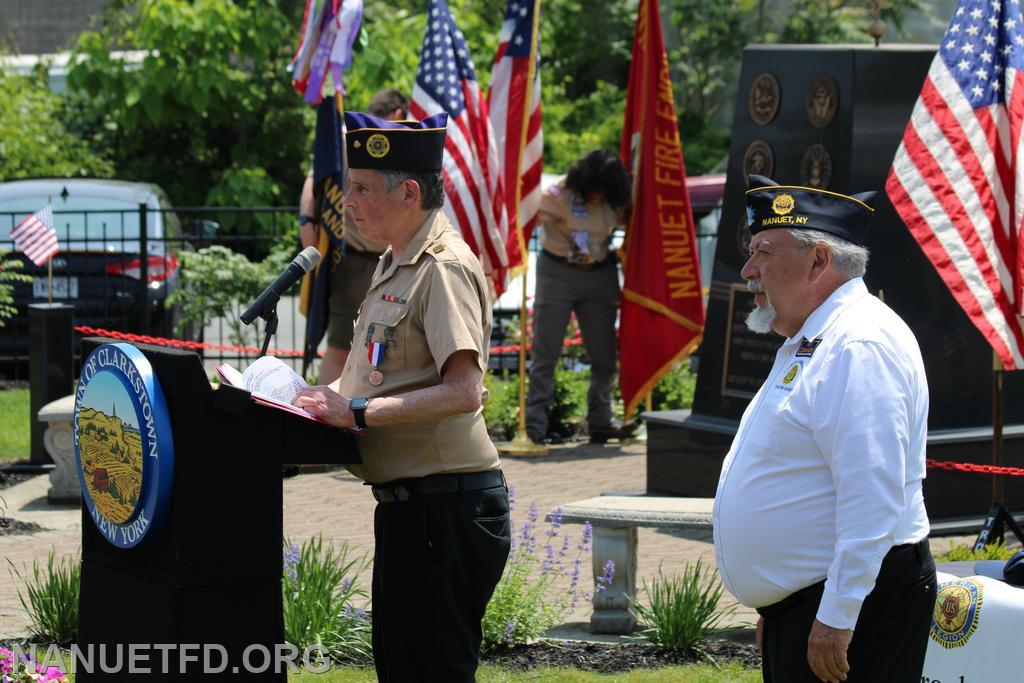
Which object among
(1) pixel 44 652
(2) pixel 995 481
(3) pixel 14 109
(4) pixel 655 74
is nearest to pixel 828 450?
(1) pixel 44 652

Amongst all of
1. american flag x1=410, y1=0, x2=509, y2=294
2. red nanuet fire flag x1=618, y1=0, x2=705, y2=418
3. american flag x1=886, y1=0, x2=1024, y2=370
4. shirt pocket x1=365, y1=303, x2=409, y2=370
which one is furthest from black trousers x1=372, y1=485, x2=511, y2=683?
red nanuet fire flag x1=618, y1=0, x2=705, y2=418

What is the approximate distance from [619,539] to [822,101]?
3106mm

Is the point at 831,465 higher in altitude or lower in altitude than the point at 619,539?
higher

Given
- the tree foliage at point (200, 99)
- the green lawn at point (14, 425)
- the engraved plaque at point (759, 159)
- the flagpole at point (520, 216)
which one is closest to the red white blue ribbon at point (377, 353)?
the engraved plaque at point (759, 159)

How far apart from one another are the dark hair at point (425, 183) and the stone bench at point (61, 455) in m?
5.22

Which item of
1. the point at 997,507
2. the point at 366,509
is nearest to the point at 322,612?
the point at 366,509

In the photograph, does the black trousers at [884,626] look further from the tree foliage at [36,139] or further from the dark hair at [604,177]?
the tree foliage at [36,139]

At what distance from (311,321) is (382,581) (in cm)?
565

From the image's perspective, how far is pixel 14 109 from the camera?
68.5 ft

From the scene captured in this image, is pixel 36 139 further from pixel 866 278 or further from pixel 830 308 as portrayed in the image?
pixel 830 308

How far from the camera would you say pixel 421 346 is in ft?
12.9

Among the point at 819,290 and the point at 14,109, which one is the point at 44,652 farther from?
the point at 14,109

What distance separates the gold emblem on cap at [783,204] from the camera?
12.0ft

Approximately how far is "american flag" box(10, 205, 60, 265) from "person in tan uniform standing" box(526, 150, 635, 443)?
11.7ft
